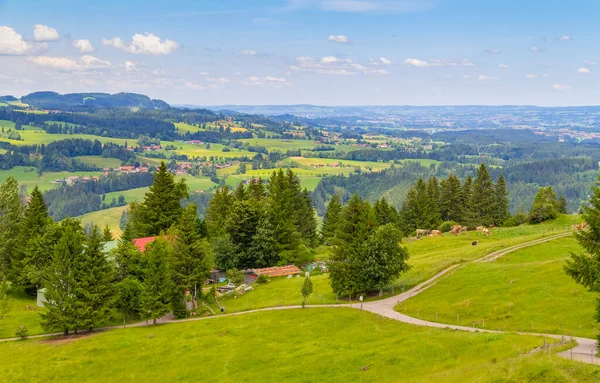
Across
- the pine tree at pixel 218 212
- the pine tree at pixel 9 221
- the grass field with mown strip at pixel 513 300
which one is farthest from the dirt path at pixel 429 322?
the pine tree at pixel 218 212

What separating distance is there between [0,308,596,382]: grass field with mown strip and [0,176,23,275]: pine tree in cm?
2714

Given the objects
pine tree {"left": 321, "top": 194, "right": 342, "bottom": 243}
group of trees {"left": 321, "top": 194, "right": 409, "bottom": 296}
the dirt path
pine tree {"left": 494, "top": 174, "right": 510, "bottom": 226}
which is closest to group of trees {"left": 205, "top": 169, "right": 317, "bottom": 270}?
pine tree {"left": 321, "top": 194, "right": 342, "bottom": 243}

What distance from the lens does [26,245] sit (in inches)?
3260

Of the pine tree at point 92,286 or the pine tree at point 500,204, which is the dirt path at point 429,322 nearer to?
the pine tree at point 92,286

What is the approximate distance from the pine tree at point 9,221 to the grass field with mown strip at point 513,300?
60142 millimetres

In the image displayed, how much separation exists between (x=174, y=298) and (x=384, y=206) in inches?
2460

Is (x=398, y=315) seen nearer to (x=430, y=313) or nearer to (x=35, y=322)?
(x=430, y=313)

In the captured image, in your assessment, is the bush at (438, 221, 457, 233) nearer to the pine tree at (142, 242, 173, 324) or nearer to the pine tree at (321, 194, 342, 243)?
the pine tree at (321, 194, 342, 243)

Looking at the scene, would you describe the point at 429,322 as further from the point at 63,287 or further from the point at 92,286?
the point at 63,287

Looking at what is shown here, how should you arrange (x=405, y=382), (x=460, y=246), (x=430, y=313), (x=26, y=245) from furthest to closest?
(x=460, y=246), (x=26, y=245), (x=430, y=313), (x=405, y=382)

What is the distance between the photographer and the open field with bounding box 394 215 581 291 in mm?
74562

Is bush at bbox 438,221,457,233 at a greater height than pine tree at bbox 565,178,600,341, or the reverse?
pine tree at bbox 565,178,600,341

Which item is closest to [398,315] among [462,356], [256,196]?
[462,356]

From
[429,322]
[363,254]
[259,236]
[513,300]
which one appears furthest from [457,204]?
[429,322]
